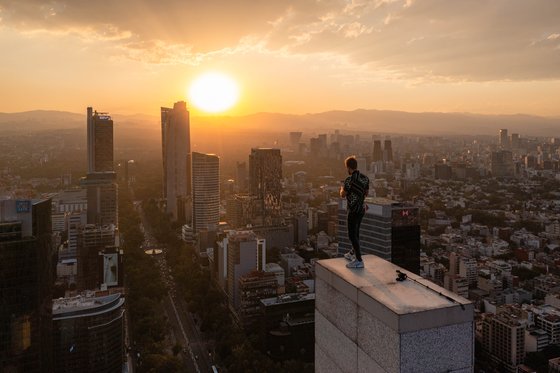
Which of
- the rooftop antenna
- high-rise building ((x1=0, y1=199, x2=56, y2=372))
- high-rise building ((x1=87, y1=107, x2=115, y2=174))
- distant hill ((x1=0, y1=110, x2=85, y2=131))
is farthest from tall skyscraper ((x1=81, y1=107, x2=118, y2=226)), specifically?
the rooftop antenna

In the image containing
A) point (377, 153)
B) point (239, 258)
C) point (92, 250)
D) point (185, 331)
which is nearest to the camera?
point (185, 331)

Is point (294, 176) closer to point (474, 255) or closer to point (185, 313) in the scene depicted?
point (474, 255)

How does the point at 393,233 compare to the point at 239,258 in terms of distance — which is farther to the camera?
the point at 239,258

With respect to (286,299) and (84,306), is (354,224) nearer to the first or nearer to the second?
(84,306)

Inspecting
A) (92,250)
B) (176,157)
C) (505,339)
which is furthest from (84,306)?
(176,157)

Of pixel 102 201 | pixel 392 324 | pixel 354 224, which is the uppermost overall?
pixel 354 224

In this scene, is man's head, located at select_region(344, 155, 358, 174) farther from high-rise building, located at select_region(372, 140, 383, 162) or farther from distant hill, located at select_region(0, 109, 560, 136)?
distant hill, located at select_region(0, 109, 560, 136)

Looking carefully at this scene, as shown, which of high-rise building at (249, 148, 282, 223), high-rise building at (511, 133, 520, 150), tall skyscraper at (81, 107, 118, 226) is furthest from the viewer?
high-rise building at (511, 133, 520, 150)

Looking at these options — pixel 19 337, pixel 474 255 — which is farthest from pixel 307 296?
pixel 474 255
